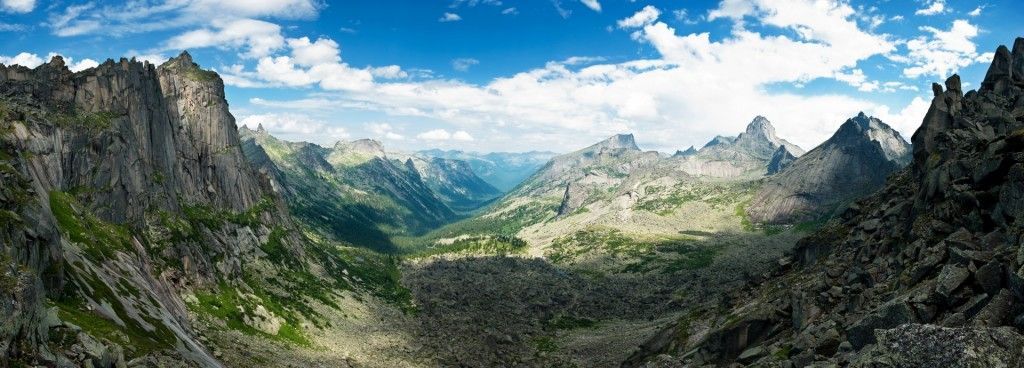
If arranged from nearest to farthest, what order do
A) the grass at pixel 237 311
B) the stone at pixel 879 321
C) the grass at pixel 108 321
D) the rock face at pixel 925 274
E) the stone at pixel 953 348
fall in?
the stone at pixel 953 348 → the rock face at pixel 925 274 → the stone at pixel 879 321 → the grass at pixel 108 321 → the grass at pixel 237 311

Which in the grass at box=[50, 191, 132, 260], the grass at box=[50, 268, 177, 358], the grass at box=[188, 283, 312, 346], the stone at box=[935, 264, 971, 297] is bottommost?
the grass at box=[188, 283, 312, 346]

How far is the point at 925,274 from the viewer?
38281mm

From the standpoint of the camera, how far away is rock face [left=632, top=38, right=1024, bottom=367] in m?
24.9

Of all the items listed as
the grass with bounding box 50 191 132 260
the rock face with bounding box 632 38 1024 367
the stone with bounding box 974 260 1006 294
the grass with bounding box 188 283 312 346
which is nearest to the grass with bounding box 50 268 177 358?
the grass with bounding box 50 191 132 260

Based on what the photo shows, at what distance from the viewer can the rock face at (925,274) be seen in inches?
979

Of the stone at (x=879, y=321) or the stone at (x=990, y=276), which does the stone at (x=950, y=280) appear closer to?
the stone at (x=990, y=276)

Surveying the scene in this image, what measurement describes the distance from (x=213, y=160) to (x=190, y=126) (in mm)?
11946

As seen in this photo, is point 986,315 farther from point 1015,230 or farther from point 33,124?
point 33,124

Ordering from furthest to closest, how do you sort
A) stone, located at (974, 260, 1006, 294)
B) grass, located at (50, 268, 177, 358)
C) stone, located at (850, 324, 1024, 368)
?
grass, located at (50, 268, 177, 358) → stone, located at (974, 260, 1006, 294) → stone, located at (850, 324, 1024, 368)

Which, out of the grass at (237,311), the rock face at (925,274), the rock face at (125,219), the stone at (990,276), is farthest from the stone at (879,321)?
the grass at (237,311)

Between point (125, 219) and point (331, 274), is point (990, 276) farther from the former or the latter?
point (331, 274)

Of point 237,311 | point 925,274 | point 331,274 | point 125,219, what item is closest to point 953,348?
point 925,274

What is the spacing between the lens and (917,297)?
106 feet

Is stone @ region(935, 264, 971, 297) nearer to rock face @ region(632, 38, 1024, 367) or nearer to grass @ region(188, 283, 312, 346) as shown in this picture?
rock face @ region(632, 38, 1024, 367)
